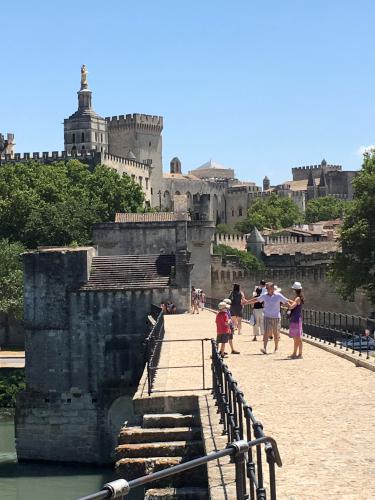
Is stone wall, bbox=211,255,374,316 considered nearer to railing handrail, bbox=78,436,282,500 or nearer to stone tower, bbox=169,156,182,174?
Result: railing handrail, bbox=78,436,282,500

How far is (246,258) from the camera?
66.8 metres

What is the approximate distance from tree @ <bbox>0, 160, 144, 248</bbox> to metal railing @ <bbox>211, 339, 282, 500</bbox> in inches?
1838

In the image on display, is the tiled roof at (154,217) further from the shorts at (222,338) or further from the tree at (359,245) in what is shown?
the shorts at (222,338)

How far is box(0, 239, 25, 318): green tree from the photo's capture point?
51.4 metres

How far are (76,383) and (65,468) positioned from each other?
9.48 ft

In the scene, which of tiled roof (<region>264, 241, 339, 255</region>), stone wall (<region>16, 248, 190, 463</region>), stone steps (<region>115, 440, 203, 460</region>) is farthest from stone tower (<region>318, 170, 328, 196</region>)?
stone steps (<region>115, 440, 203, 460</region>)

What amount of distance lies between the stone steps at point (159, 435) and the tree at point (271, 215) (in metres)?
96.7

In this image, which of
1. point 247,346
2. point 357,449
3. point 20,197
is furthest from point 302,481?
point 20,197

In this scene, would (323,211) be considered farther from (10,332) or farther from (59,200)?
(10,332)

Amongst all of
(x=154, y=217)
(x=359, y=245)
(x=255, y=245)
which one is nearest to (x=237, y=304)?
(x=359, y=245)

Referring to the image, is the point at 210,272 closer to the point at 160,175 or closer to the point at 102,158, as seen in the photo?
the point at 102,158

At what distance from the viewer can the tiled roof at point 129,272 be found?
31703 millimetres

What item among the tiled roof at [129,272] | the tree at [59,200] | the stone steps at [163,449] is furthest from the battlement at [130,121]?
the stone steps at [163,449]

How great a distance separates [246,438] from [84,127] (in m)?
98.4
